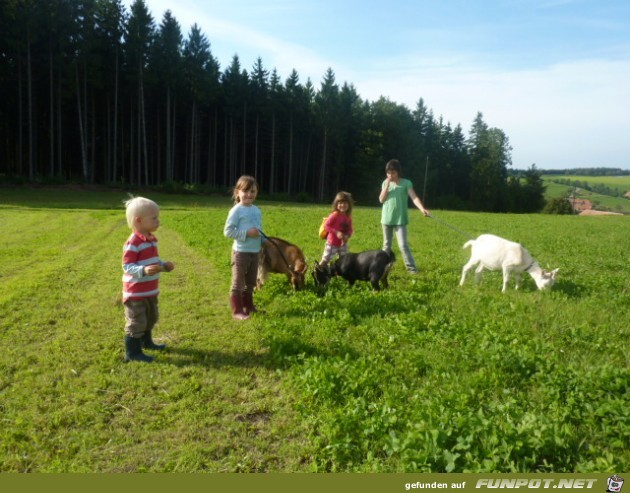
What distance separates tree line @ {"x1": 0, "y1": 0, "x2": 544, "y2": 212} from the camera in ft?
134

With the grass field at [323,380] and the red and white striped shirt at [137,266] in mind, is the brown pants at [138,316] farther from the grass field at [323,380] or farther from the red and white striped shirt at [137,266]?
the grass field at [323,380]

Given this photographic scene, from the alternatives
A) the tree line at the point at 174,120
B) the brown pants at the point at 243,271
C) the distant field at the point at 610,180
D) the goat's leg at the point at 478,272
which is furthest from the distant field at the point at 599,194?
the brown pants at the point at 243,271

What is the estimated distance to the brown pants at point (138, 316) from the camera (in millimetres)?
5215

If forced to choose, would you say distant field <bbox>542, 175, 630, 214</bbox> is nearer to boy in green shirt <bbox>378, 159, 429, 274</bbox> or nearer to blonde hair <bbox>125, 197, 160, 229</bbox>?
boy in green shirt <bbox>378, 159, 429, 274</bbox>

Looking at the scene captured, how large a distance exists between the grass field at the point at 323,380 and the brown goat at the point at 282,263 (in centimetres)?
38

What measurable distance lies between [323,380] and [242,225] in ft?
10.2

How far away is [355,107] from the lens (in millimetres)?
67375

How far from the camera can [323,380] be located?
15.0ft

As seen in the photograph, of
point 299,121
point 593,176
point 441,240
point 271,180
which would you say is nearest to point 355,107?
point 299,121

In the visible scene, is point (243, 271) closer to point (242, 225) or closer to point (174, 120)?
point (242, 225)

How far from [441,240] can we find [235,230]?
36.3 feet

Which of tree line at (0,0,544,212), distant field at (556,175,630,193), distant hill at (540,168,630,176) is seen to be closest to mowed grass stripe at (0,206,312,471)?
tree line at (0,0,544,212)

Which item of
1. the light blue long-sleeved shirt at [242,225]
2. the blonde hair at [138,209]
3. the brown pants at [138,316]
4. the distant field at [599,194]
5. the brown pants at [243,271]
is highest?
the distant field at [599,194]

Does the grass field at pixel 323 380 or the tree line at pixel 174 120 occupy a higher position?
the tree line at pixel 174 120
